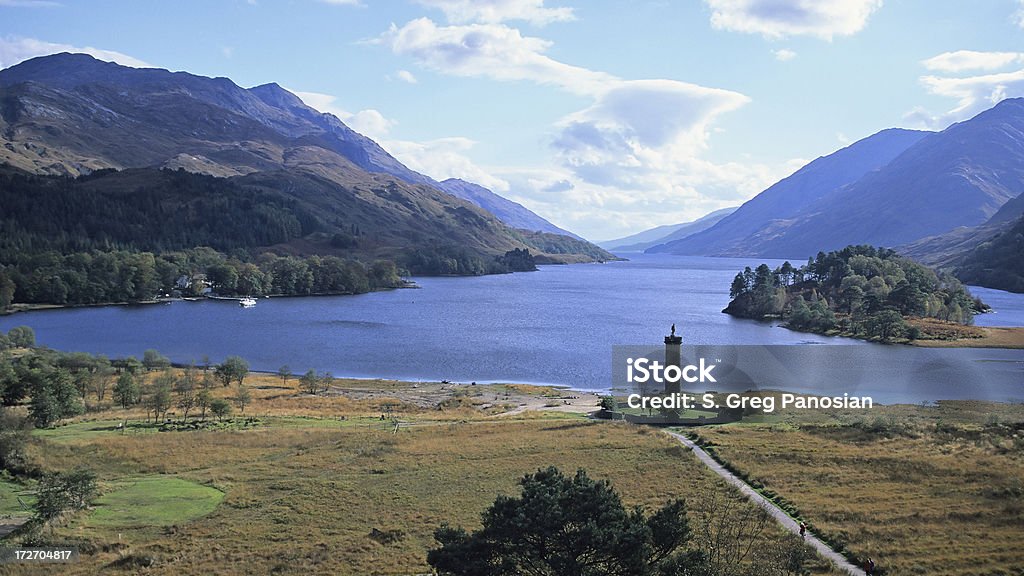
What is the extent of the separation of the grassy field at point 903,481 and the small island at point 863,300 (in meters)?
72.1

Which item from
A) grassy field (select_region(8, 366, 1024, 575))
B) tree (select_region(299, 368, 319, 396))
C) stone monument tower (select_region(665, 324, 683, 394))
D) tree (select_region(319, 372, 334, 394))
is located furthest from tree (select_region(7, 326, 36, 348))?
stone monument tower (select_region(665, 324, 683, 394))

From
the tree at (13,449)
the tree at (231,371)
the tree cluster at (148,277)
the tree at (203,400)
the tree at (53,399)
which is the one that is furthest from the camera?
the tree cluster at (148,277)

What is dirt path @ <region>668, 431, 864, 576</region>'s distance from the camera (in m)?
23.6

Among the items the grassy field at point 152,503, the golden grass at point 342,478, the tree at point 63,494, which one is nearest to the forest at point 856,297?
the golden grass at point 342,478

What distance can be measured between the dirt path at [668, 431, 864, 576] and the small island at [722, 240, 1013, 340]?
87.2m

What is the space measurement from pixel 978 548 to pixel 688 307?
459 feet

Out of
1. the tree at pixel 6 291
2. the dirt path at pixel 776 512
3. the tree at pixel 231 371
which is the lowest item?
the dirt path at pixel 776 512

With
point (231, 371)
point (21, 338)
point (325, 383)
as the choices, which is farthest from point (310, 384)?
point (21, 338)

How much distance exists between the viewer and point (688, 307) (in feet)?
531

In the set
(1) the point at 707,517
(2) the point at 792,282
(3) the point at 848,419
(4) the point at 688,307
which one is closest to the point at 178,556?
(1) the point at 707,517

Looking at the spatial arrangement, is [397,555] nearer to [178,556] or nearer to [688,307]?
[178,556]

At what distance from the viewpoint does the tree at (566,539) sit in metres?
18.6

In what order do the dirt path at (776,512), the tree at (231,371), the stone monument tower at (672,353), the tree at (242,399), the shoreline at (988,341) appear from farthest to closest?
the shoreline at (988,341) < the tree at (231,371) < the tree at (242,399) < the stone monument tower at (672,353) < the dirt path at (776,512)

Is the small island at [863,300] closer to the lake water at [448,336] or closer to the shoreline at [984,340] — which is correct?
the shoreline at [984,340]
